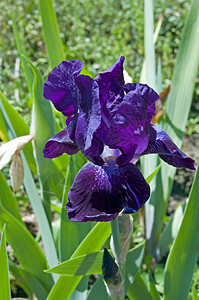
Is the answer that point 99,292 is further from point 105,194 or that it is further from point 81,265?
point 105,194

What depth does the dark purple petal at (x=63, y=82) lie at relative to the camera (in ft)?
2.22

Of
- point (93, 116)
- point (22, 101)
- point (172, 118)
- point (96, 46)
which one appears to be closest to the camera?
point (93, 116)

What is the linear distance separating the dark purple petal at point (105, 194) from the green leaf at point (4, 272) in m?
0.32

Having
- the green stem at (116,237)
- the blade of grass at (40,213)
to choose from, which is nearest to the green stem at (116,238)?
the green stem at (116,237)

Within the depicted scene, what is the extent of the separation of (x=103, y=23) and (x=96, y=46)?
1.38 ft

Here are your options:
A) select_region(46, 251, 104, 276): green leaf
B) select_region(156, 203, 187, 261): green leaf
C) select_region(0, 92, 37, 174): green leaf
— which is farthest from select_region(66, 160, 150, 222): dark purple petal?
select_region(156, 203, 187, 261): green leaf

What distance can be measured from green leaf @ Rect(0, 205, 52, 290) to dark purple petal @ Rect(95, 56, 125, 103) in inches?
20.1

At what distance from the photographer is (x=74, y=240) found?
104cm

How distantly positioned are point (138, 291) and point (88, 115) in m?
0.60

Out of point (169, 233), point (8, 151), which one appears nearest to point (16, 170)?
point (8, 151)

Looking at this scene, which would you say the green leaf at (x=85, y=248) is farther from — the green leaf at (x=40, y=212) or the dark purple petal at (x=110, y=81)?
the dark purple petal at (x=110, y=81)

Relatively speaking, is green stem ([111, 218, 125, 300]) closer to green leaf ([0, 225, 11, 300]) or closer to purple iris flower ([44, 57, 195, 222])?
purple iris flower ([44, 57, 195, 222])

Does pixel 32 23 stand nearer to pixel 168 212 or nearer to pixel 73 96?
pixel 168 212

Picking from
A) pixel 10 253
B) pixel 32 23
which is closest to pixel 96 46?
pixel 32 23
